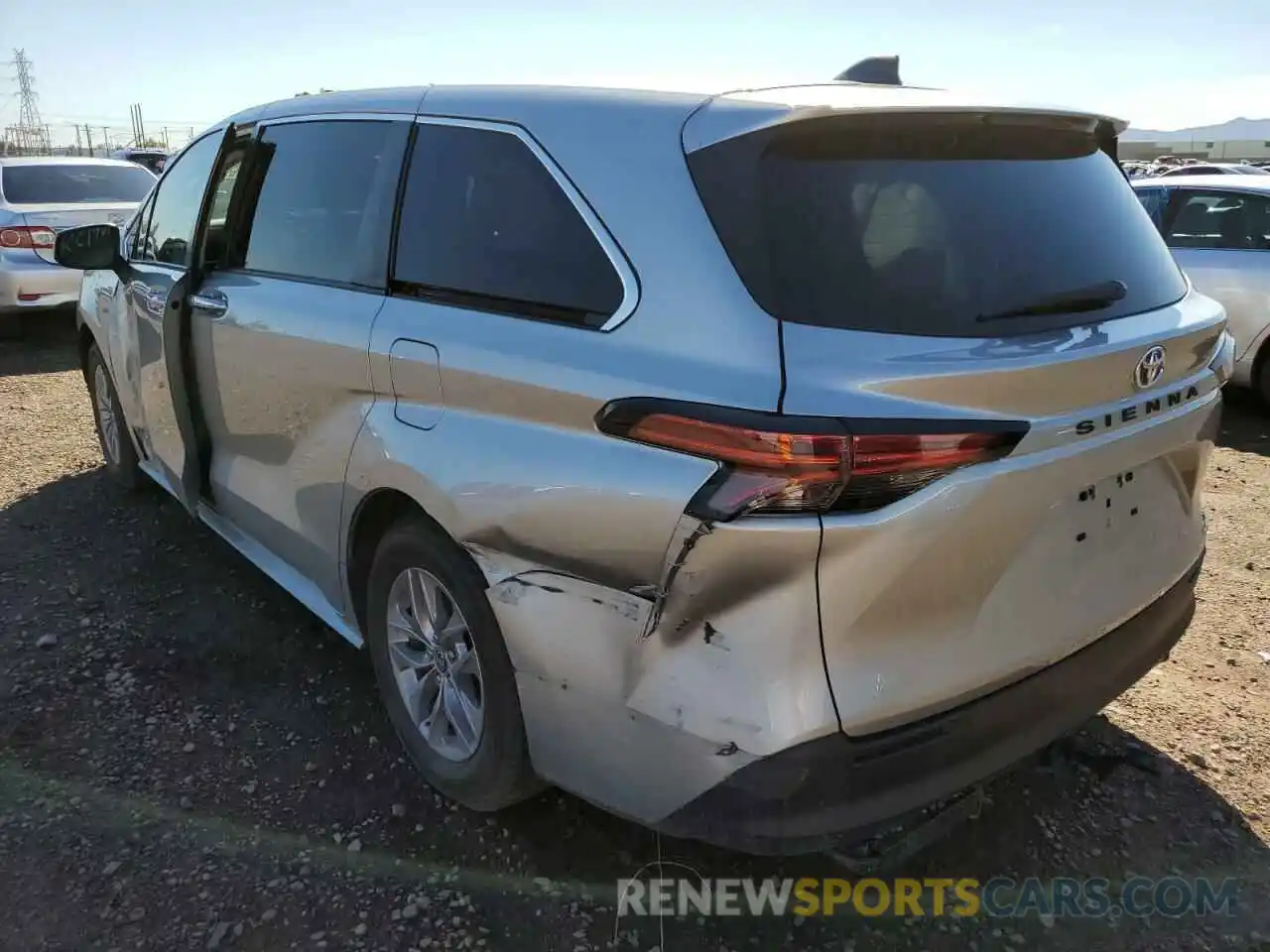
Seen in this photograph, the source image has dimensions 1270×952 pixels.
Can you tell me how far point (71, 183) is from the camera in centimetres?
934

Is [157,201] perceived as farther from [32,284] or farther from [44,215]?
[44,215]

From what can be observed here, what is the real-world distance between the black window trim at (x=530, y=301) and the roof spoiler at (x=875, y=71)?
2.43 feet

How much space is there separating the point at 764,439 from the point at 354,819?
1.71 meters

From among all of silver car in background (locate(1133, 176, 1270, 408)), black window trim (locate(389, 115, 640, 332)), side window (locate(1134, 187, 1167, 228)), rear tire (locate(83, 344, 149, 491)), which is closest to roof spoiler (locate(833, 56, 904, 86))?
black window trim (locate(389, 115, 640, 332))

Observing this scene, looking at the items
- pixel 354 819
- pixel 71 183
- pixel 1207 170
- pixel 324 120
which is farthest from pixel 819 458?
pixel 1207 170

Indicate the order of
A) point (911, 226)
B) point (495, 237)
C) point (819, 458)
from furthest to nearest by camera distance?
point (495, 237), point (911, 226), point (819, 458)

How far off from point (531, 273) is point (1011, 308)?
1016 mm

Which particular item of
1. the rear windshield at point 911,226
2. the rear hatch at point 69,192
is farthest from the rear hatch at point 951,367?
the rear hatch at point 69,192

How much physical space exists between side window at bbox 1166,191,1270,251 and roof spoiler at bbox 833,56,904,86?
526cm

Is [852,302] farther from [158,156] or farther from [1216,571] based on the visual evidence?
[158,156]

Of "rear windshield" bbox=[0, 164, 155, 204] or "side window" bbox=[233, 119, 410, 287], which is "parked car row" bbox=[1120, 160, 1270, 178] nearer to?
"side window" bbox=[233, 119, 410, 287]

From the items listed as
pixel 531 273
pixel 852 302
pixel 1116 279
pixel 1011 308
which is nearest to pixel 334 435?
pixel 531 273

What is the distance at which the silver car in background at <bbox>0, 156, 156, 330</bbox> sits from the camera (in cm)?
838

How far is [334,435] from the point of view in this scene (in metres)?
2.73
